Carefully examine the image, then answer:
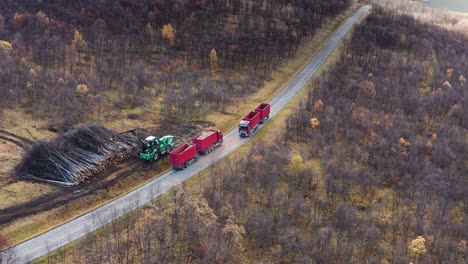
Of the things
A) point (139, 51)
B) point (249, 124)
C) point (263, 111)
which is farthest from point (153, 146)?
point (139, 51)

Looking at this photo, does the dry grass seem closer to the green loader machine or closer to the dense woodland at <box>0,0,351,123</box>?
the dense woodland at <box>0,0,351,123</box>

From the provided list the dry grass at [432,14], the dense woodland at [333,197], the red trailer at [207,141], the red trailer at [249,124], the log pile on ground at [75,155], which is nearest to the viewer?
the dense woodland at [333,197]

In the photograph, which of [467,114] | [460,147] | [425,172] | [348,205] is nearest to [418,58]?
[467,114]

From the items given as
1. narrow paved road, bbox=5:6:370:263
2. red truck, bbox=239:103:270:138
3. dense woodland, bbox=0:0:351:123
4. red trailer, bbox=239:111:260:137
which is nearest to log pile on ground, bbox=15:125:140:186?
narrow paved road, bbox=5:6:370:263

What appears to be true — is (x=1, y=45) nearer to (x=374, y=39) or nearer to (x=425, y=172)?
(x=425, y=172)

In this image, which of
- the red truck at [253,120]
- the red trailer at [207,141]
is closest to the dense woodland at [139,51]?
the red truck at [253,120]

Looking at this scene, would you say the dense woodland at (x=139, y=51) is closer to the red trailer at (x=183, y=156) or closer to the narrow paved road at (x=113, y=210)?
the narrow paved road at (x=113, y=210)

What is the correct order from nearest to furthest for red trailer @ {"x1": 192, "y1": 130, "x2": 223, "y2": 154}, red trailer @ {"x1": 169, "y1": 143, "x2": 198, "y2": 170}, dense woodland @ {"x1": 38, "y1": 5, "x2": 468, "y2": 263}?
dense woodland @ {"x1": 38, "y1": 5, "x2": 468, "y2": 263}
red trailer @ {"x1": 169, "y1": 143, "x2": 198, "y2": 170}
red trailer @ {"x1": 192, "y1": 130, "x2": 223, "y2": 154}
